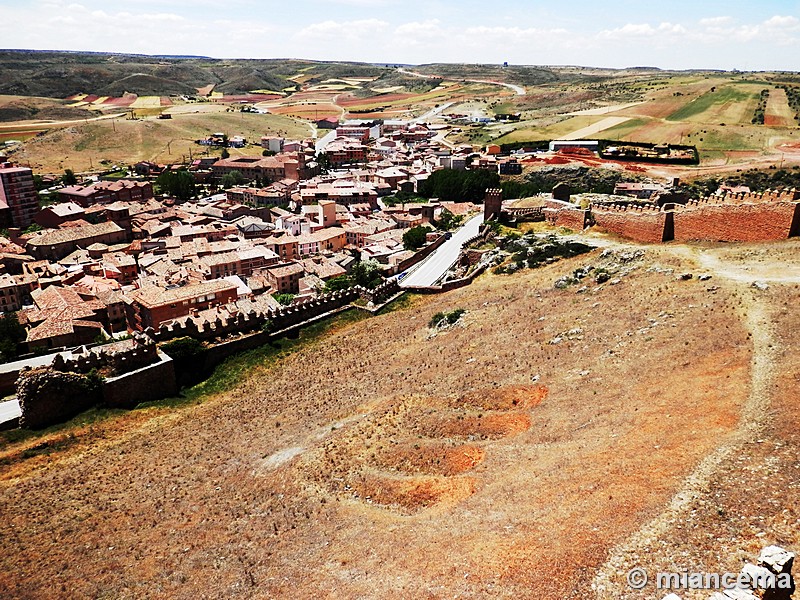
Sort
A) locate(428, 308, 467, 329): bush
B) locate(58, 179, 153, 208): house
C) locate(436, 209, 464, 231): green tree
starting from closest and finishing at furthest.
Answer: locate(428, 308, 467, 329): bush → locate(436, 209, 464, 231): green tree → locate(58, 179, 153, 208): house

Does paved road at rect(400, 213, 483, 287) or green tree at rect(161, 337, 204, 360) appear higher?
green tree at rect(161, 337, 204, 360)

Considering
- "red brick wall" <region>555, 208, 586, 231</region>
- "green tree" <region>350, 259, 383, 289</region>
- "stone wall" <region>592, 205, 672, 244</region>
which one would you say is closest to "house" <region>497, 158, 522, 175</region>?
"green tree" <region>350, 259, 383, 289</region>

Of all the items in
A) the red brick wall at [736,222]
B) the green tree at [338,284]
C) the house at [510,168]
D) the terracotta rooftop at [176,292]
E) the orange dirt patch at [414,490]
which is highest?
the red brick wall at [736,222]

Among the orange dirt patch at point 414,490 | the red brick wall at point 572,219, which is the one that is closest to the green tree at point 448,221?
the red brick wall at point 572,219

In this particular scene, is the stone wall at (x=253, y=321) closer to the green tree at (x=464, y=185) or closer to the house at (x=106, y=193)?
the green tree at (x=464, y=185)

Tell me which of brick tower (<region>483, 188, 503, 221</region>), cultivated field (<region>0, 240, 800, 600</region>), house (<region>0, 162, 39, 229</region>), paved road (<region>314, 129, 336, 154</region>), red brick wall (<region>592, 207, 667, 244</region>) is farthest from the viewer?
paved road (<region>314, 129, 336, 154</region>)

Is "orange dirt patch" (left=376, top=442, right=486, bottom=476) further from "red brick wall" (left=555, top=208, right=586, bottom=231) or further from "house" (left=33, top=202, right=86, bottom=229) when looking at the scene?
"house" (left=33, top=202, right=86, bottom=229)
